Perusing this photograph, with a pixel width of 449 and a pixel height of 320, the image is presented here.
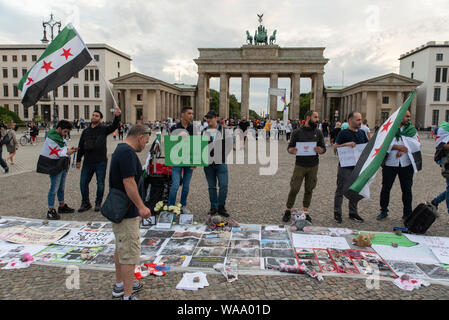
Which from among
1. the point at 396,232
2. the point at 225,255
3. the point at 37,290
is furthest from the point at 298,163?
the point at 37,290

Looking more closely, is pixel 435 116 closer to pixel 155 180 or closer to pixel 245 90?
pixel 245 90

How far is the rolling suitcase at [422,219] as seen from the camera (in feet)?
16.7

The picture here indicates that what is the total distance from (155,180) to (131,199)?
9.69 ft

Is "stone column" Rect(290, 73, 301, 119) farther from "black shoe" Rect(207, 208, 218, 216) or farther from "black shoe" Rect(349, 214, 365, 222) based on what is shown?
"black shoe" Rect(207, 208, 218, 216)

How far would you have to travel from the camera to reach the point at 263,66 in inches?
2221

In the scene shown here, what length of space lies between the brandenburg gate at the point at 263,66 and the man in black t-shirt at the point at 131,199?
174 feet

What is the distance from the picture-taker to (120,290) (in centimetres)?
328

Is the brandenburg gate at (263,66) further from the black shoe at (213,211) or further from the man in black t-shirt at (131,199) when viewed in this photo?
the man in black t-shirt at (131,199)

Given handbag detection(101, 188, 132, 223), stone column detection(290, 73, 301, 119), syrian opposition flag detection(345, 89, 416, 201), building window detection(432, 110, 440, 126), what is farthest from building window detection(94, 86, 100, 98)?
handbag detection(101, 188, 132, 223)

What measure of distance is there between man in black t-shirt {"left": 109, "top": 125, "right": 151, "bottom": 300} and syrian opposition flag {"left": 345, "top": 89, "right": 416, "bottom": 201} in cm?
302

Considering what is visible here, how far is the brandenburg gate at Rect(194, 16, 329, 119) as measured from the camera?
5550 cm

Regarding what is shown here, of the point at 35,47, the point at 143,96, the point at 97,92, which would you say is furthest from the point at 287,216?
the point at 35,47
